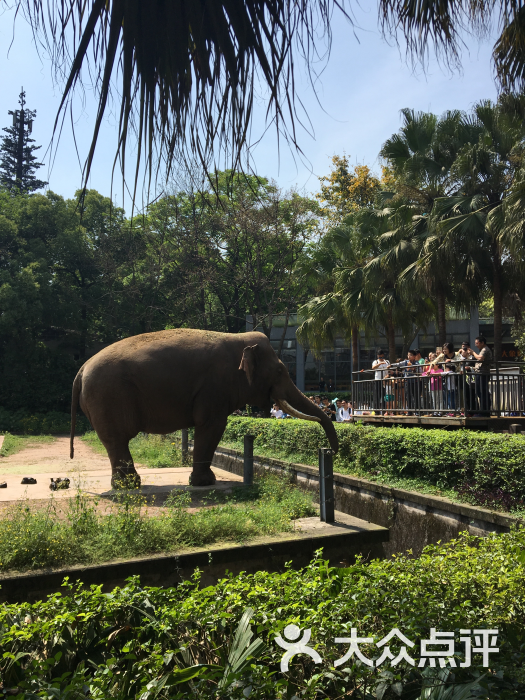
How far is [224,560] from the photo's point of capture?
555 centimetres

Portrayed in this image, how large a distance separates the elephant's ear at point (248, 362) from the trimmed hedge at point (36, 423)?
22.9 meters

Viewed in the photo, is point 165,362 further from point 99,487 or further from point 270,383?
point 99,487

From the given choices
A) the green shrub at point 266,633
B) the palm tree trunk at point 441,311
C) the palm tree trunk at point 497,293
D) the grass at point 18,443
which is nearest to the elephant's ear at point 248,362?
the green shrub at point 266,633

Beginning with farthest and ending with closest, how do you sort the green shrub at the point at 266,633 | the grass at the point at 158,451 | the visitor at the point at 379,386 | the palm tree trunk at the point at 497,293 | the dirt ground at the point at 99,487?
the palm tree trunk at the point at 497,293 < the visitor at the point at 379,386 < the grass at the point at 158,451 < the dirt ground at the point at 99,487 < the green shrub at the point at 266,633

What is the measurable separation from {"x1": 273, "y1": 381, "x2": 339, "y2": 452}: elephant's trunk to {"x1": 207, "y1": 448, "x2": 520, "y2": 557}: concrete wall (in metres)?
1.01

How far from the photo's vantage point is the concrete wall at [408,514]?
264 inches

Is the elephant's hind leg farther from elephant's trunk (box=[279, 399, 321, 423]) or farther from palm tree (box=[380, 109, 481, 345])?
palm tree (box=[380, 109, 481, 345])

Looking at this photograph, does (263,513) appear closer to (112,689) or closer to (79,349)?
(112,689)

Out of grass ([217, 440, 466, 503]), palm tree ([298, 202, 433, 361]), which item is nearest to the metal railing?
grass ([217, 440, 466, 503])

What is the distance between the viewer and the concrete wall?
670 centimetres

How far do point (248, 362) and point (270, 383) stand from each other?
0.61 meters

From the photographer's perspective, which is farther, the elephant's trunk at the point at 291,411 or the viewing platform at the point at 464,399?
the viewing platform at the point at 464,399

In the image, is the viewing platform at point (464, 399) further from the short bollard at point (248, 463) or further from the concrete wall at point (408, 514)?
the short bollard at point (248, 463)

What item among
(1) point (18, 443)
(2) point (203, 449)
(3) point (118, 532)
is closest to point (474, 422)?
(2) point (203, 449)
